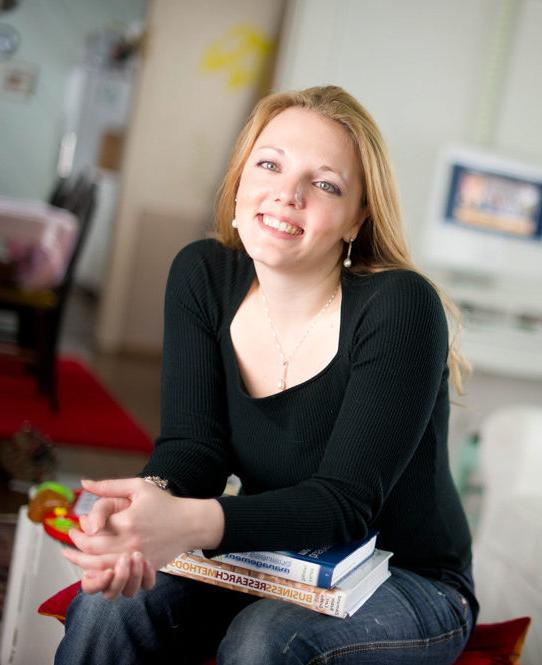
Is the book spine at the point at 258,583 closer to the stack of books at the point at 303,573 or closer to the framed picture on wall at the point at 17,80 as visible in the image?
the stack of books at the point at 303,573

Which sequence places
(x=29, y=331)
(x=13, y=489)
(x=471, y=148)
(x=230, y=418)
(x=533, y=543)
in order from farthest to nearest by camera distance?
(x=29, y=331) → (x=471, y=148) → (x=13, y=489) → (x=533, y=543) → (x=230, y=418)

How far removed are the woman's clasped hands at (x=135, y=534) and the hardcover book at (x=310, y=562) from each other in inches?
3.3

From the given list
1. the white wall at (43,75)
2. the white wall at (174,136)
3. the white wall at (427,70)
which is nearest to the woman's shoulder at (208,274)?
the white wall at (427,70)

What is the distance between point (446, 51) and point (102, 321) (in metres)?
2.79

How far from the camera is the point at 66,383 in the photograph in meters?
Result: 4.95

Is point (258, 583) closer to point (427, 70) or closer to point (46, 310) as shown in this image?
point (46, 310)

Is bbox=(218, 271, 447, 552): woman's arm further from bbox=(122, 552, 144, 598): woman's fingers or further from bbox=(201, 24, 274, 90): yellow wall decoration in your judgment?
bbox=(201, 24, 274, 90): yellow wall decoration

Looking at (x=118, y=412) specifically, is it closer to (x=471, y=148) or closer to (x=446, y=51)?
(x=471, y=148)

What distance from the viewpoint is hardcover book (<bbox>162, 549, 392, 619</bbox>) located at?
3.70 ft

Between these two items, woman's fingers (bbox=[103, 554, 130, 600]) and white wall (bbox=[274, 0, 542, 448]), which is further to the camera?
white wall (bbox=[274, 0, 542, 448])

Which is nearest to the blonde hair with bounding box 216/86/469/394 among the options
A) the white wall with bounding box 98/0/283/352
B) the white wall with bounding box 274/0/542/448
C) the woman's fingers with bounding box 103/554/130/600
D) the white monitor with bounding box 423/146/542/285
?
the woman's fingers with bounding box 103/554/130/600

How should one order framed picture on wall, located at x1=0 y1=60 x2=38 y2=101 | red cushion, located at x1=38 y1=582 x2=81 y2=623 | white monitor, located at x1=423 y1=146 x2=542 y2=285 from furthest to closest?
framed picture on wall, located at x1=0 y1=60 x2=38 y2=101
white monitor, located at x1=423 y1=146 x2=542 y2=285
red cushion, located at x1=38 y1=582 x2=81 y2=623

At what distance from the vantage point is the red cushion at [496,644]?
1.37 meters

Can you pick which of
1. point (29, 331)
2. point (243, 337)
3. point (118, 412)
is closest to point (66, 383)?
point (29, 331)
